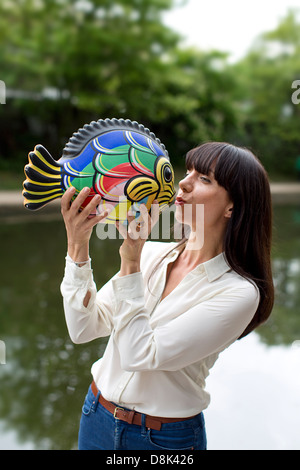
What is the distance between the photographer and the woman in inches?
49.9

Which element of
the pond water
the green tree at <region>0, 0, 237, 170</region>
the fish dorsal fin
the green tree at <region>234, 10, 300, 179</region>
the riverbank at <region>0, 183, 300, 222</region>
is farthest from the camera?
the green tree at <region>234, 10, 300, 179</region>

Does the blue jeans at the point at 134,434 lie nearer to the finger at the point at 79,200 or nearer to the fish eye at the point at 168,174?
the finger at the point at 79,200

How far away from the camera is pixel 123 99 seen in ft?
46.1

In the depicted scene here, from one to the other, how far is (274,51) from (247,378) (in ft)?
65.2

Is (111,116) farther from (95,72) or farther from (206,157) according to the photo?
(206,157)

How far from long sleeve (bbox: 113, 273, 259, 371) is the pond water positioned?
1.52 ft

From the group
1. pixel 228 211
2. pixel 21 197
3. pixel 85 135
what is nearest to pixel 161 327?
pixel 228 211

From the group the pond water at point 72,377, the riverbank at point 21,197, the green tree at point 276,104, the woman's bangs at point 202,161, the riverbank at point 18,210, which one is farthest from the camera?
the green tree at point 276,104

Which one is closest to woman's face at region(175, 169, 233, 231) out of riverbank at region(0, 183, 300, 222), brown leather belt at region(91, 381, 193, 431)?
brown leather belt at region(91, 381, 193, 431)

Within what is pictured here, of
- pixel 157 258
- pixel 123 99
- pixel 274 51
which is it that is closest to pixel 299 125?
pixel 274 51

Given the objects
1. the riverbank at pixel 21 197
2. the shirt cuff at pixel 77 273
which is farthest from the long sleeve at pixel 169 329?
the riverbank at pixel 21 197

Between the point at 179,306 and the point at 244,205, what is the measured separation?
1.10ft

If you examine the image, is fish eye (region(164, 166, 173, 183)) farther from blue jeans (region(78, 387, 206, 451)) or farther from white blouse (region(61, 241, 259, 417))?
blue jeans (region(78, 387, 206, 451))

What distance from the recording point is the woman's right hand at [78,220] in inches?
51.6
